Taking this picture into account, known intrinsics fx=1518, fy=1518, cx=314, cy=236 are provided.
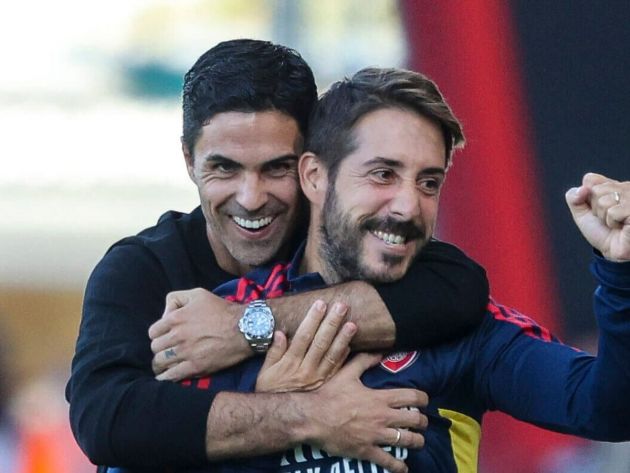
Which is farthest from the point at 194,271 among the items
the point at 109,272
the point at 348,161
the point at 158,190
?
the point at 158,190

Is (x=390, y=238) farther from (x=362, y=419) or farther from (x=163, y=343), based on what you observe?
(x=163, y=343)

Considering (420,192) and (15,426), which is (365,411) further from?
(15,426)

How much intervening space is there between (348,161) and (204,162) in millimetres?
374

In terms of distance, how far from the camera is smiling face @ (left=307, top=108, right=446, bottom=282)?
2627 mm

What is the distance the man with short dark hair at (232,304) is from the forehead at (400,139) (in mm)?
204

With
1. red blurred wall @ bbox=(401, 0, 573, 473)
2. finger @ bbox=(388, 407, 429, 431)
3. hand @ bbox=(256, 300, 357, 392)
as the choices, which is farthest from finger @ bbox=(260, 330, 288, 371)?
red blurred wall @ bbox=(401, 0, 573, 473)

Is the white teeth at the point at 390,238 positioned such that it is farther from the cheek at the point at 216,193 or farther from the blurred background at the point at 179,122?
the blurred background at the point at 179,122

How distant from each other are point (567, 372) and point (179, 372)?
67 cm

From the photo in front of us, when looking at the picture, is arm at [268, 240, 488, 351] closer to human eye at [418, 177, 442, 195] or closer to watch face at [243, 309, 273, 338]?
watch face at [243, 309, 273, 338]

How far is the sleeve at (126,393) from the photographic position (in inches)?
99.4

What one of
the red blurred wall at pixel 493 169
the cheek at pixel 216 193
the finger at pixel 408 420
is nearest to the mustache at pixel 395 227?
the finger at pixel 408 420

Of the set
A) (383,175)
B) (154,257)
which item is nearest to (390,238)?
(383,175)

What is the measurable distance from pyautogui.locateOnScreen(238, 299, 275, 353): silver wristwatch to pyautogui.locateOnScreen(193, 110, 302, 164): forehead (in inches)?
14.7

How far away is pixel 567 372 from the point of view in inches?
97.4
